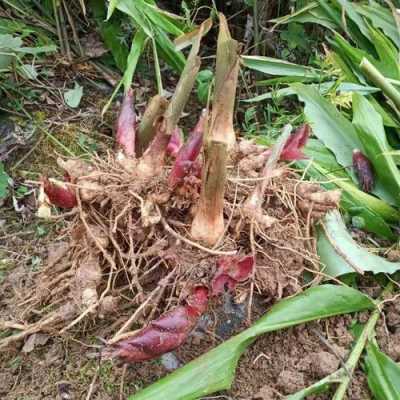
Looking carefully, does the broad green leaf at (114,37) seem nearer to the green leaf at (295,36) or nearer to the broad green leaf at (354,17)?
the green leaf at (295,36)

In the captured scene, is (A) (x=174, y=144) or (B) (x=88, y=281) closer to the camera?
(B) (x=88, y=281)

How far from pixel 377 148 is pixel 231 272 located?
483 mm

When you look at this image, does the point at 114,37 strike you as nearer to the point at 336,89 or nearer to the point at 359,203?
the point at 336,89

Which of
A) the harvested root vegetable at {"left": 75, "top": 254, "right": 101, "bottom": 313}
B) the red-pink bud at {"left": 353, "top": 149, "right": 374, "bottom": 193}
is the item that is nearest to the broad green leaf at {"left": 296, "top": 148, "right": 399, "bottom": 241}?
the red-pink bud at {"left": 353, "top": 149, "right": 374, "bottom": 193}

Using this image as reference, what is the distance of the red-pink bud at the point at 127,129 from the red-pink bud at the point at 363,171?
0.46m

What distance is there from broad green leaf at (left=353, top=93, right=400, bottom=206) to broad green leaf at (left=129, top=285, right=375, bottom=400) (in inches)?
11.3

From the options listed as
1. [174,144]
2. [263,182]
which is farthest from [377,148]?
[174,144]

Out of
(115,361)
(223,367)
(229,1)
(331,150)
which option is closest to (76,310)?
(115,361)

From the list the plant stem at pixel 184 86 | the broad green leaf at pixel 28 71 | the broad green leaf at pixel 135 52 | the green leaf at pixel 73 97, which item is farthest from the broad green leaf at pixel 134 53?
the plant stem at pixel 184 86

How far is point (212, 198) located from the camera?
0.95 metres

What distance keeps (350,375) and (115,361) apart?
1.25 feet

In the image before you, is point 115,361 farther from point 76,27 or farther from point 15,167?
point 76,27

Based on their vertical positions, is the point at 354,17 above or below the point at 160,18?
above

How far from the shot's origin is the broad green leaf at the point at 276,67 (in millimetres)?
1435
